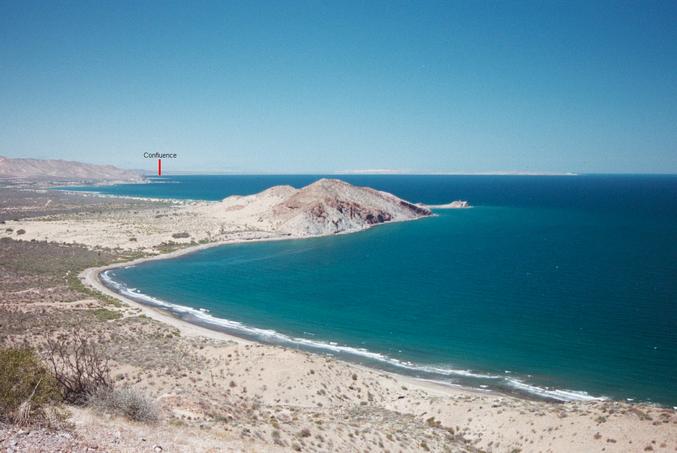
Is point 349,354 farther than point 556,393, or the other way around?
point 349,354

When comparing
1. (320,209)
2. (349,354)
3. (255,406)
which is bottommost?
(349,354)

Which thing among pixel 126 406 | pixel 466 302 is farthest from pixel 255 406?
pixel 466 302

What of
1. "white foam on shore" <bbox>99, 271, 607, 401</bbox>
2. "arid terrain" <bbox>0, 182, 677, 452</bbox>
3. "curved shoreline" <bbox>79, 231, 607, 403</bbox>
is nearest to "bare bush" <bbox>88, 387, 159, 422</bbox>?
"arid terrain" <bbox>0, 182, 677, 452</bbox>

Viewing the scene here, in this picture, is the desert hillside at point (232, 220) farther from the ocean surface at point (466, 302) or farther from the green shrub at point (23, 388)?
the green shrub at point (23, 388)

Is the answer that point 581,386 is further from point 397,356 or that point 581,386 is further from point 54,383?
point 54,383

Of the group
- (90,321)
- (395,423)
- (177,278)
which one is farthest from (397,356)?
(177,278)

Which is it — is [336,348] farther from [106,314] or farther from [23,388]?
[23,388]
